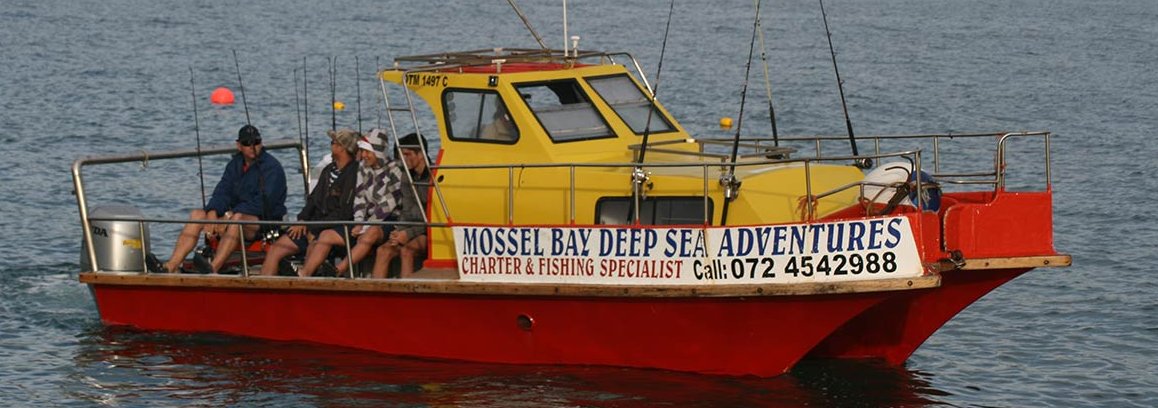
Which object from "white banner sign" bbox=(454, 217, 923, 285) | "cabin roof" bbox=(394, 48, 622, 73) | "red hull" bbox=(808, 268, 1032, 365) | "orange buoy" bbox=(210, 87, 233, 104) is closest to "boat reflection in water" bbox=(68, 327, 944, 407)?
"red hull" bbox=(808, 268, 1032, 365)

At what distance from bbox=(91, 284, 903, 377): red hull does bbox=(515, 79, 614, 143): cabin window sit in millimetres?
1515

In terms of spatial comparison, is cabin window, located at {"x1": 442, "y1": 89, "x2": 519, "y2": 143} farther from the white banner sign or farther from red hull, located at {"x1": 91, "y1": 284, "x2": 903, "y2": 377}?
red hull, located at {"x1": 91, "y1": 284, "x2": 903, "y2": 377}

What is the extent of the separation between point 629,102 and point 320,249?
278cm

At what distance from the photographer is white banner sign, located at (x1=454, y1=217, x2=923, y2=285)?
11.6 metres

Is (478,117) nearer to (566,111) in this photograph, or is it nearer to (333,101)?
(566,111)

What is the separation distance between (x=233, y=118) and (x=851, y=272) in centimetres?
2268

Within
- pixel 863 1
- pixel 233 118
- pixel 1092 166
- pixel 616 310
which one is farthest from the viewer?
pixel 863 1

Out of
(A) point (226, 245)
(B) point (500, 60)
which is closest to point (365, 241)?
(A) point (226, 245)

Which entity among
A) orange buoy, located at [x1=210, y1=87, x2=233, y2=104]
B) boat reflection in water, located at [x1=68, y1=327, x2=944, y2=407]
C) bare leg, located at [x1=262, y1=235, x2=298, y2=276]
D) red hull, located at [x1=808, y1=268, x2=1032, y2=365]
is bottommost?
boat reflection in water, located at [x1=68, y1=327, x2=944, y2=407]

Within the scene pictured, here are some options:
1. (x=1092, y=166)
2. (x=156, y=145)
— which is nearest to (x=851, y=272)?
(x=1092, y=166)

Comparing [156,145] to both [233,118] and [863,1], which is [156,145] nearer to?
[233,118]

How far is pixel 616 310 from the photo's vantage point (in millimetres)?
12461

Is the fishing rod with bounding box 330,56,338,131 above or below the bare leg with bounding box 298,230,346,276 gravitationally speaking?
above

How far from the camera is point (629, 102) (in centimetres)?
1387
